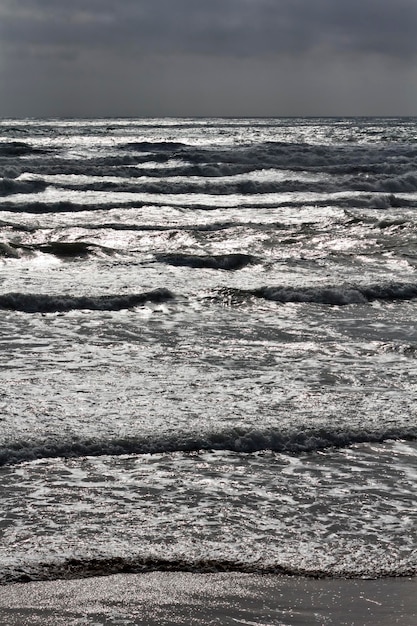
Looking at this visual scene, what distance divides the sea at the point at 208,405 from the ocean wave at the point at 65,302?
0.13 ft

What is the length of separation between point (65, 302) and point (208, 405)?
4.90 metres

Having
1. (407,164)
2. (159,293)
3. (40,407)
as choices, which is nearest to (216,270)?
(159,293)

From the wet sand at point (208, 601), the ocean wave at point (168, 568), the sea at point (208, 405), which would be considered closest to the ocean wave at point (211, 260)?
the sea at point (208, 405)

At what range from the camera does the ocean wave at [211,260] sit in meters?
15.8

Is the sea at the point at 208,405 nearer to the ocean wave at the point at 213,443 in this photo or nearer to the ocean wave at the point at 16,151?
the ocean wave at the point at 213,443

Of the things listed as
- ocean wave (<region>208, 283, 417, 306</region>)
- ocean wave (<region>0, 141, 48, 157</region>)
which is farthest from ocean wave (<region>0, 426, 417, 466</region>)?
ocean wave (<region>0, 141, 48, 157</region>)

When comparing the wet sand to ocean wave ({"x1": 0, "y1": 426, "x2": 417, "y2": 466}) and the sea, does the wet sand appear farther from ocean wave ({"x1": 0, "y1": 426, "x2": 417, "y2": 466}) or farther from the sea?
ocean wave ({"x1": 0, "y1": 426, "x2": 417, "y2": 466})

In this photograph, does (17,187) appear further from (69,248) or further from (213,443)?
(213,443)

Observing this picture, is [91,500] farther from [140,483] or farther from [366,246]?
[366,246]

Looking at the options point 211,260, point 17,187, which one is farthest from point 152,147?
point 211,260

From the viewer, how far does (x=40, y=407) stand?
715 cm

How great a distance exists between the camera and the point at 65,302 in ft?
38.7

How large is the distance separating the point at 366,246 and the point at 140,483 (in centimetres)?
1270

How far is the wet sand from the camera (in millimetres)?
4117
